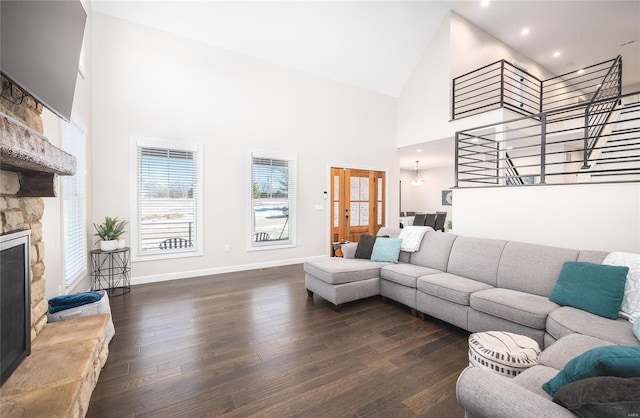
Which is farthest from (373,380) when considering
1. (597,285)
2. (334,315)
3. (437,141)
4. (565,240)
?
(437,141)

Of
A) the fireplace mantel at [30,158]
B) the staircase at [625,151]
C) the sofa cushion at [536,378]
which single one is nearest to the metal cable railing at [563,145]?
the staircase at [625,151]

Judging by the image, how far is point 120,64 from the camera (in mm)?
4164

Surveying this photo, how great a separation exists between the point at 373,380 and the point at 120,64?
5.18m

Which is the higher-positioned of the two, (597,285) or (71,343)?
(597,285)

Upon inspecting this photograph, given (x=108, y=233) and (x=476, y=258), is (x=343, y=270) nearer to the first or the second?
(x=476, y=258)

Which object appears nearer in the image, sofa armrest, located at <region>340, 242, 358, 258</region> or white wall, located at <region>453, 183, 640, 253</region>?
white wall, located at <region>453, 183, 640, 253</region>

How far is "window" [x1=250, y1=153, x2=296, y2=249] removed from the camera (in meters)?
5.31

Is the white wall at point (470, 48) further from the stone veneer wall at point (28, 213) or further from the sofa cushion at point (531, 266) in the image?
the stone veneer wall at point (28, 213)

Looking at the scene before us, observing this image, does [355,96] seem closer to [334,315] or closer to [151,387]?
[334,315]

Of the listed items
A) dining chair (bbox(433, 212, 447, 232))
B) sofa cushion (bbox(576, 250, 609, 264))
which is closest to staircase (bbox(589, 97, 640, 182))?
sofa cushion (bbox(576, 250, 609, 264))

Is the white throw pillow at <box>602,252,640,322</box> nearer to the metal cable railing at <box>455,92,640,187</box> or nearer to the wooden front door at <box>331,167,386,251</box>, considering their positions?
the metal cable railing at <box>455,92,640,187</box>

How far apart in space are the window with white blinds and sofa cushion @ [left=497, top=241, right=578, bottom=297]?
14.5 ft

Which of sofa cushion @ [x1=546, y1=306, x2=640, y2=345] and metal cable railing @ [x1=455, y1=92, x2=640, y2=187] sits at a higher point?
metal cable railing @ [x1=455, y1=92, x2=640, y2=187]

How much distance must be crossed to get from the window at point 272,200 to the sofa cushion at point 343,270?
1962 millimetres
